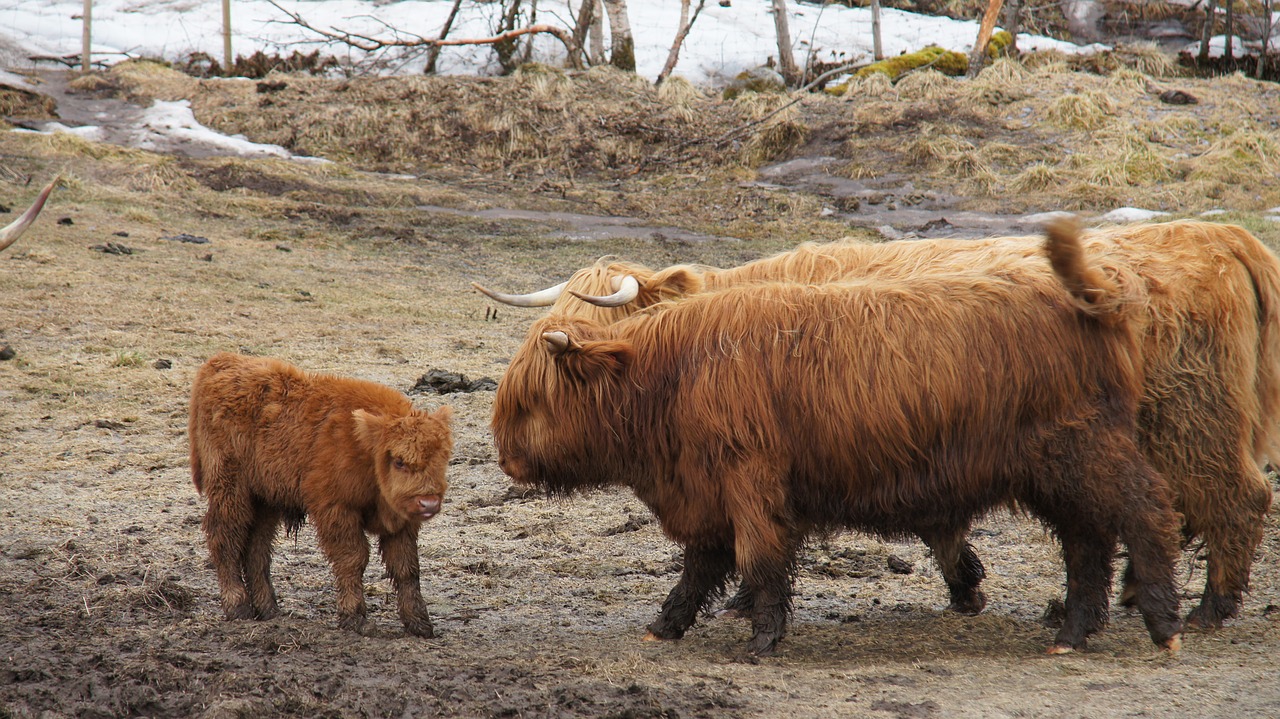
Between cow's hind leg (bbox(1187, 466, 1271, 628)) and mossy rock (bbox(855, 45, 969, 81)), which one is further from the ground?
mossy rock (bbox(855, 45, 969, 81))

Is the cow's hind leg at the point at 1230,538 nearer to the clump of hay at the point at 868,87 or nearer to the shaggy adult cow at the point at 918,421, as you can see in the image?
the shaggy adult cow at the point at 918,421

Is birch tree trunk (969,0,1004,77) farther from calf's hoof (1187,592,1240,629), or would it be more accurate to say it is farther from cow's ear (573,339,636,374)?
cow's ear (573,339,636,374)

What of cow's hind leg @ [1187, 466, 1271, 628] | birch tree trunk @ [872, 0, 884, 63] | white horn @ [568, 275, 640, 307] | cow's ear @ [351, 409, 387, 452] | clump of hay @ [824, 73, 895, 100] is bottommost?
cow's hind leg @ [1187, 466, 1271, 628]

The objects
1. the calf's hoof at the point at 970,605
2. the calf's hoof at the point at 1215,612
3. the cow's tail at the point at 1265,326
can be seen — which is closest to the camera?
the calf's hoof at the point at 1215,612

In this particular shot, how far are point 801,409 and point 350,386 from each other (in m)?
1.76

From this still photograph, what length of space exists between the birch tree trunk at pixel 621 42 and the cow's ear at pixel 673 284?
16702 mm

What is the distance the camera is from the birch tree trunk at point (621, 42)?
69.8 feet

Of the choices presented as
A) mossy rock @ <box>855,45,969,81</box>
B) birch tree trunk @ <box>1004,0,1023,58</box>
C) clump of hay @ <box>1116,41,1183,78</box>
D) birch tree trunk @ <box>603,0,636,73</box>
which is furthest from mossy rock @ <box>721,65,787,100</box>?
clump of hay @ <box>1116,41,1183,78</box>

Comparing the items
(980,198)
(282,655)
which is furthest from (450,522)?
(980,198)

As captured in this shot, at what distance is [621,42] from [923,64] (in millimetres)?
5641

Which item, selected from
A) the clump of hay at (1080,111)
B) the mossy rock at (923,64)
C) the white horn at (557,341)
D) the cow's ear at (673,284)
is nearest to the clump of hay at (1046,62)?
the mossy rock at (923,64)

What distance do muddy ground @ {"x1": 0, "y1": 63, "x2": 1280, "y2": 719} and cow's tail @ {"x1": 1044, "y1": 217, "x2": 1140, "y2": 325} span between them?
4.10 feet

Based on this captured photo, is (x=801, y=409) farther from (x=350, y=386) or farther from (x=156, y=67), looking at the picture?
(x=156, y=67)

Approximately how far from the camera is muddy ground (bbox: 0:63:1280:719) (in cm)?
342
